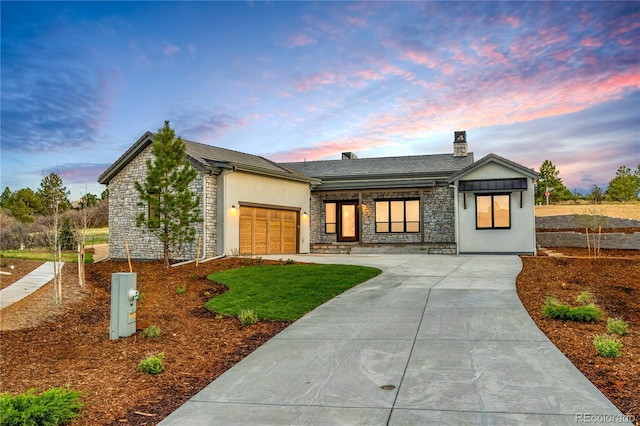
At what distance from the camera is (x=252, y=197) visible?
19.9 m

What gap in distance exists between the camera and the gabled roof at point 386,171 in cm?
2362

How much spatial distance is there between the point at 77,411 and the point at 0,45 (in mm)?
8927

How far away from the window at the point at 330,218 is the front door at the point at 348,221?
0.35m

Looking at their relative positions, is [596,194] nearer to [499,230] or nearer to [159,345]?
[499,230]

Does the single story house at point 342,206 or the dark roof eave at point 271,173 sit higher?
the dark roof eave at point 271,173

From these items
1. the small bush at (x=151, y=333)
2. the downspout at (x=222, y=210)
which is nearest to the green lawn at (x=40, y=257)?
the downspout at (x=222, y=210)

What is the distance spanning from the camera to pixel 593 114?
18.1 metres

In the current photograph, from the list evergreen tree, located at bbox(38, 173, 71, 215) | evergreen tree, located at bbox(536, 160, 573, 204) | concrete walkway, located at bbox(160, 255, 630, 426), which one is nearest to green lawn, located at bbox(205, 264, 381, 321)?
concrete walkway, located at bbox(160, 255, 630, 426)

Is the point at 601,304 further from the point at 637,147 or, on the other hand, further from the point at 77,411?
the point at 637,147

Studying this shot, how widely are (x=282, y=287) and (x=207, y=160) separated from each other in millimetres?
9987

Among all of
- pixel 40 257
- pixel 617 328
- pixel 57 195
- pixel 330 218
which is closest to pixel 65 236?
pixel 40 257

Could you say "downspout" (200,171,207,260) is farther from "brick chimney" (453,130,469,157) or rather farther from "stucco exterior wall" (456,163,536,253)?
"brick chimney" (453,130,469,157)

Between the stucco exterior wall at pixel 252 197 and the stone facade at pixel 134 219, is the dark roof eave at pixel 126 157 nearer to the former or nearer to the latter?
the stone facade at pixel 134 219

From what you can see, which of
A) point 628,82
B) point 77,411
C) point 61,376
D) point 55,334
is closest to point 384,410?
point 77,411
